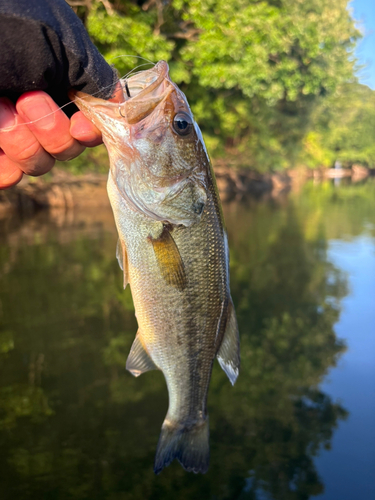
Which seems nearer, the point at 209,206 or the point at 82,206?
the point at 209,206

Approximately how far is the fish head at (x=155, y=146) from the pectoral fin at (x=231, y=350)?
631 mm

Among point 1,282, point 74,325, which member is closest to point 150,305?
point 74,325

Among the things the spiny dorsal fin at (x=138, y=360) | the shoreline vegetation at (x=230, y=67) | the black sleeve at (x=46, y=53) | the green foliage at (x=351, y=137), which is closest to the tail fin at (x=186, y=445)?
the spiny dorsal fin at (x=138, y=360)

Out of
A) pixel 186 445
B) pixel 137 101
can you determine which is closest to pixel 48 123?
pixel 137 101

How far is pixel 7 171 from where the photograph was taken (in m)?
2.05

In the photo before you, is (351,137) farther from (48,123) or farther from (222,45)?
(48,123)

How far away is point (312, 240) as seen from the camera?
11.8 metres

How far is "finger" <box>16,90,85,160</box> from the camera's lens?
5.84 feet

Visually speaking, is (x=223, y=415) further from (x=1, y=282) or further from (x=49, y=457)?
(x=1, y=282)

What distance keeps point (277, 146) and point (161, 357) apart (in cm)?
2646

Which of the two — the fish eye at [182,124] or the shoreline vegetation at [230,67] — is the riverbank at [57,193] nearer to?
the shoreline vegetation at [230,67]

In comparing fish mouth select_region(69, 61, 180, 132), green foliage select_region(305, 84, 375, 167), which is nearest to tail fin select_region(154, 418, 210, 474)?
fish mouth select_region(69, 61, 180, 132)

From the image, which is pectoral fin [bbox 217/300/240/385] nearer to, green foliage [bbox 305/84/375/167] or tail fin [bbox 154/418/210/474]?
tail fin [bbox 154/418/210/474]

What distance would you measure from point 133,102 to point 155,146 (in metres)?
0.21
